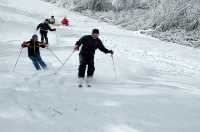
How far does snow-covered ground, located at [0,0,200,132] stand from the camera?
7891 mm

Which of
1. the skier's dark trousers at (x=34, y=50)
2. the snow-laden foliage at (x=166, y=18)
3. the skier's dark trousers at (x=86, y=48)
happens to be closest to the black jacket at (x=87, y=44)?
the skier's dark trousers at (x=86, y=48)

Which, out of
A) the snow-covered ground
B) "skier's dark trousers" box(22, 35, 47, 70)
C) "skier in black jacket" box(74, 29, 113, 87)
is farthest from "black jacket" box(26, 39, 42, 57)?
"skier in black jacket" box(74, 29, 113, 87)

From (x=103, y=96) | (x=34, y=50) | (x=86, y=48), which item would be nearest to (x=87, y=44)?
(x=86, y=48)

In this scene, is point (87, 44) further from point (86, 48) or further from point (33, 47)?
point (33, 47)

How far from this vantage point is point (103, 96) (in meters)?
9.78

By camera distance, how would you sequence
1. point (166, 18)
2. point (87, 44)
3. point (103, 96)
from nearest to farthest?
1. point (103, 96)
2. point (87, 44)
3. point (166, 18)

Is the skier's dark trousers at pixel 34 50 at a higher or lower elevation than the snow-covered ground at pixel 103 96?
higher

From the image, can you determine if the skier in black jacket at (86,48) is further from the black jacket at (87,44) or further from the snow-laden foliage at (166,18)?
the snow-laden foliage at (166,18)

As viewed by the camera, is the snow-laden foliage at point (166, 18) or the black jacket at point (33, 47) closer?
the black jacket at point (33, 47)

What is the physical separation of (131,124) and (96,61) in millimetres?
7830

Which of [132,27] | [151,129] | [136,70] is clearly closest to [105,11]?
[132,27]

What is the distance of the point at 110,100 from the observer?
9.52 meters

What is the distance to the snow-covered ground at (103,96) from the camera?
7.89 metres

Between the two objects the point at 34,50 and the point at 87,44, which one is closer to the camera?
the point at 87,44
